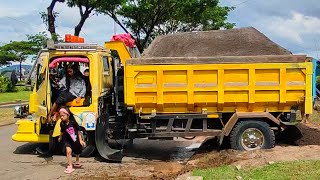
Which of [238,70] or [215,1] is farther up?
[215,1]

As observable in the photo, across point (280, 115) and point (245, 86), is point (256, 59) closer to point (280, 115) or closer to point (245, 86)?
point (245, 86)

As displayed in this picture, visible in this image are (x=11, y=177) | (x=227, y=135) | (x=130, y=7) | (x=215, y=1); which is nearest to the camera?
(x=11, y=177)

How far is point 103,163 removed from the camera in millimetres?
9289

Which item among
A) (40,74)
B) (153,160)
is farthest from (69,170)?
(40,74)

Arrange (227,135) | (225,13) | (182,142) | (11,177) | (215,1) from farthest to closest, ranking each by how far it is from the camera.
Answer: (225,13), (215,1), (182,142), (227,135), (11,177)

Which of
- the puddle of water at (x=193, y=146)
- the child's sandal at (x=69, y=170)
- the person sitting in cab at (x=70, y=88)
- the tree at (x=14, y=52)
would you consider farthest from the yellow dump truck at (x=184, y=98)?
the tree at (x=14, y=52)

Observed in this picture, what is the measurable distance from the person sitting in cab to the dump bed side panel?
1337 millimetres

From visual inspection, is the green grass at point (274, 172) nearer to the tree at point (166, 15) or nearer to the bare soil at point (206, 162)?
the bare soil at point (206, 162)

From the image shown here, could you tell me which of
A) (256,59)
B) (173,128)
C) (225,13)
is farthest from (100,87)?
(225,13)

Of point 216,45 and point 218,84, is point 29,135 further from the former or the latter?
point 216,45

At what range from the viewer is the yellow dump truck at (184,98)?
29.1ft

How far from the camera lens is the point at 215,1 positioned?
26484 millimetres

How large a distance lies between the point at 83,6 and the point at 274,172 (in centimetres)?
1944

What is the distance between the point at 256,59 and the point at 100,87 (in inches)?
133
